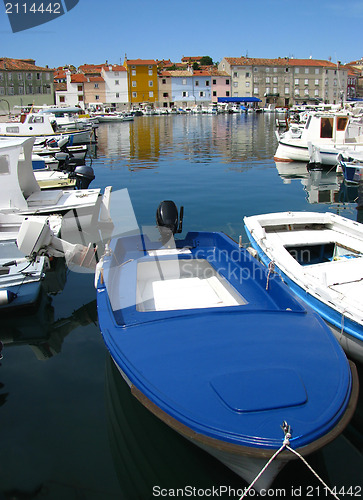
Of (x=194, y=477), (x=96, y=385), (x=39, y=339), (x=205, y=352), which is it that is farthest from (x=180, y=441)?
(x=39, y=339)

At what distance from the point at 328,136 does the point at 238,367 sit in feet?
68.8

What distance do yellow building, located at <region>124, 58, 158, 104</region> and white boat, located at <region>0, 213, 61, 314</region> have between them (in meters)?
88.3

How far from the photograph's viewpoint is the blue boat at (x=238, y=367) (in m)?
3.29

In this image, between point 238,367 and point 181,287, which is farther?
point 181,287

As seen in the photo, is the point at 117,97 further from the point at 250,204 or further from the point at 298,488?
the point at 298,488

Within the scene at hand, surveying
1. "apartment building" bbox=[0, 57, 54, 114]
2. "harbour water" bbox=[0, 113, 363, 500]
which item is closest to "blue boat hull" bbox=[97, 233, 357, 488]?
"harbour water" bbox=[0, 113, 363, 500]

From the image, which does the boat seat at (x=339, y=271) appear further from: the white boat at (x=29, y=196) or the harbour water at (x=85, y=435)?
the white boat at (x=29, y=196)

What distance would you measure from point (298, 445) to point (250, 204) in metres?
11.9

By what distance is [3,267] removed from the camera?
7.77 m

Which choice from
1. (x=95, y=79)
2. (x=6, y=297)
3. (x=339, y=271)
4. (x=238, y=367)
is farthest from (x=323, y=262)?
(x=95, y=79)

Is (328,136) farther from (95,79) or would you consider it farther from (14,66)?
(95,79)

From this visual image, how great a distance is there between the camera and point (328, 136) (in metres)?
22.1

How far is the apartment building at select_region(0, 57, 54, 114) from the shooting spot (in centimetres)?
7250

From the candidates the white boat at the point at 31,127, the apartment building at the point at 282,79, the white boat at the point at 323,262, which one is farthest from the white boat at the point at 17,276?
the apartment building at the point at 282,79
